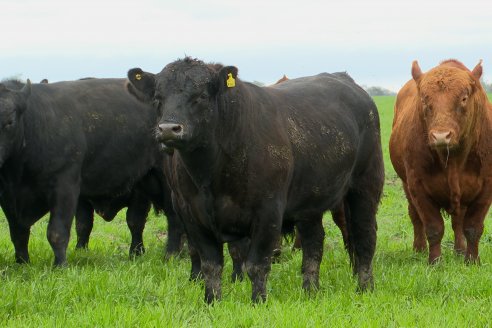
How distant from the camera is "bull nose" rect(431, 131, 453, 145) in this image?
25.5 feet

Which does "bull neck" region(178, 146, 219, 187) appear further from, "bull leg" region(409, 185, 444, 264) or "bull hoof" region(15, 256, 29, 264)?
"bull leg" region(409, 185, 444, 264)

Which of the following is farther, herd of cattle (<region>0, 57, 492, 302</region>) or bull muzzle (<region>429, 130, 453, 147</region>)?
bull muzzle (<region>429, 130, 453, 147</region>)

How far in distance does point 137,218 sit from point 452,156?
3573 mm

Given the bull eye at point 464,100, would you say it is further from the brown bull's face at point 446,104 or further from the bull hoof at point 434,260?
the bull hoof at point 434,260

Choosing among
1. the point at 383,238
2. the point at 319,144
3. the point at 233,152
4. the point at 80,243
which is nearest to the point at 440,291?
the point at 319,144

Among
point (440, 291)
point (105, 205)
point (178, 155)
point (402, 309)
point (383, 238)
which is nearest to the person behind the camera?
point (402, 309)

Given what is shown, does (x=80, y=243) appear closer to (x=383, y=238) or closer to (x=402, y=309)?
(x=383, y=238)

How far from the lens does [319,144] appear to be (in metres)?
6.69

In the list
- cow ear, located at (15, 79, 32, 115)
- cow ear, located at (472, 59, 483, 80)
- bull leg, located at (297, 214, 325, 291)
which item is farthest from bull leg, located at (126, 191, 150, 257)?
cow ear, located at (472, 59, 483, 80)

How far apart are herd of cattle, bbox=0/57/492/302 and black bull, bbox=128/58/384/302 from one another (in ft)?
0.04

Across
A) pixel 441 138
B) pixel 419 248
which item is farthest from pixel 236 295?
pixel 419 248

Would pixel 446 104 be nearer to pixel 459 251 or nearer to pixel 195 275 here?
pixel 459 251

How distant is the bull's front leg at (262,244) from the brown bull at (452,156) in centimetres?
266

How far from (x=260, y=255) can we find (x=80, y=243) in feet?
13.0
